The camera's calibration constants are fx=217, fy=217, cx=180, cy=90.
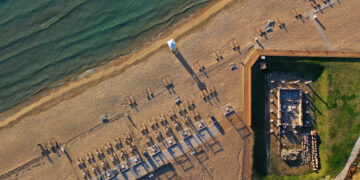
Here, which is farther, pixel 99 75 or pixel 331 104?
pixel 99 75

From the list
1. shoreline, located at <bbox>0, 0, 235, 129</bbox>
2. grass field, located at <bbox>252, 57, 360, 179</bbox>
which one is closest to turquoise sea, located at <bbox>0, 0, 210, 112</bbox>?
shoreline, located at <bbox>0, 0, 235, 129</bbox>

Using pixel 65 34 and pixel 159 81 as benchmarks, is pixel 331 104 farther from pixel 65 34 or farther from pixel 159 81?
Result: pixel 65 34

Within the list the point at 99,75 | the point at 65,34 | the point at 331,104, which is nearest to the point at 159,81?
the point at 99,75

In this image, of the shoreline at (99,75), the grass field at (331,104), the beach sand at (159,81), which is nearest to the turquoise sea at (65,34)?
the shoreline at (99,75)

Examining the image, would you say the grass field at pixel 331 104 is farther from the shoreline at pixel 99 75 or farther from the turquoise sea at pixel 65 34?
the turquoise sea at pixel 65 34

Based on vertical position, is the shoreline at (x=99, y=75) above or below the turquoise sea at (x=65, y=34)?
below

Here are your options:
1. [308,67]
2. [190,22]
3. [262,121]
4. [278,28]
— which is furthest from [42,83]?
[308,67]
